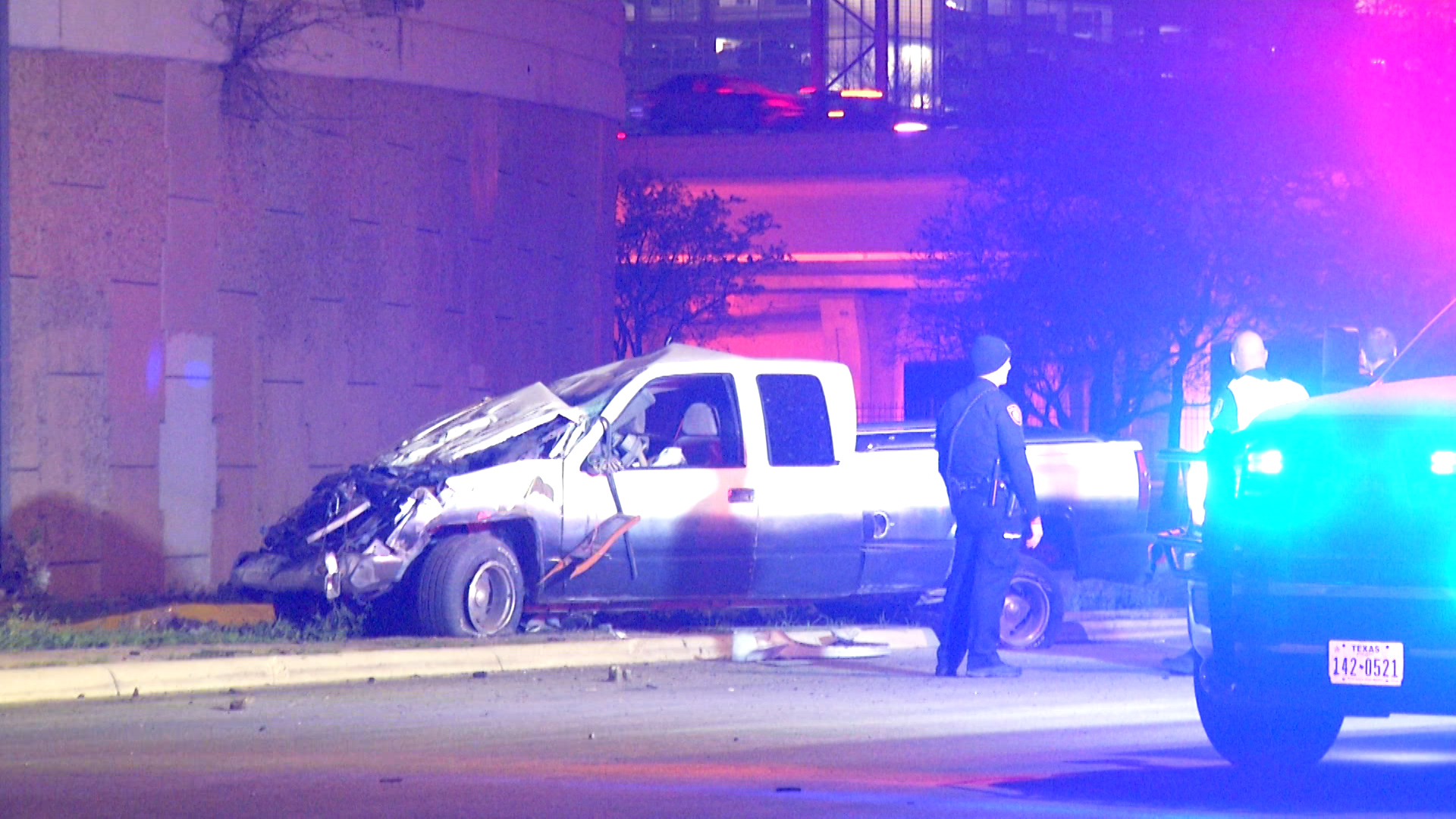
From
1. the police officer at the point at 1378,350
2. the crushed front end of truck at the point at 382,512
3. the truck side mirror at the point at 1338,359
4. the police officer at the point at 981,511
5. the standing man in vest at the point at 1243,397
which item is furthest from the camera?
the police officer at the point at 1378,350

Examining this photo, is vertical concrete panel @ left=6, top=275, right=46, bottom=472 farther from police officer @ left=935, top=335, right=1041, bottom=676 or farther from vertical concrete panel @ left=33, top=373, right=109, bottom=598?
police officer @ left=935, top=335, right=1041, bottom=676

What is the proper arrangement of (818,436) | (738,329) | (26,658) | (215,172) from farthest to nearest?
(738,329) → (215,172) → (818,436) → (26,658)

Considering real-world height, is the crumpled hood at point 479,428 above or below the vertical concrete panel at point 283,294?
below

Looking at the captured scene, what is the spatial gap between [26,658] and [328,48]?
7471 mm

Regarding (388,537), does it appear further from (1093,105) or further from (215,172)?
(1093,105)

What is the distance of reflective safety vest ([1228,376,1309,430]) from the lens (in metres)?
12.2

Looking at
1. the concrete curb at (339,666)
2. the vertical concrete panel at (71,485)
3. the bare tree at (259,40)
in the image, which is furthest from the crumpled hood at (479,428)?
the bare tree at (259,40)

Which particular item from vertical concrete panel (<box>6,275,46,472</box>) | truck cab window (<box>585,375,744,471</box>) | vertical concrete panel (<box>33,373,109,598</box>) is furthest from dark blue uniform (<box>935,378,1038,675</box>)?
vertical concrete panel (<box>6,275,46,472</box>)

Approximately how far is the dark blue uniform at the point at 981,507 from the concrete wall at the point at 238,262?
7231mm

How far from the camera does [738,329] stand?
136ft

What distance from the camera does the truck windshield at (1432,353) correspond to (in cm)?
865

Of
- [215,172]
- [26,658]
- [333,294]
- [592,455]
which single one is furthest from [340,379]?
[26,658]

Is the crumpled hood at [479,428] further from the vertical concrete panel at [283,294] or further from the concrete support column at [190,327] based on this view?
the vertical concrete panel at [283,294]

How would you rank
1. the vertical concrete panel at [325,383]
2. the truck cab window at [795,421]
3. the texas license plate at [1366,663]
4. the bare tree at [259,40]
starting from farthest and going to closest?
the vertical concrete panel at [325,383] → the bare tree at [259,40] → the truck cab window at [795,421] → the texas license plate at [1366,663]
